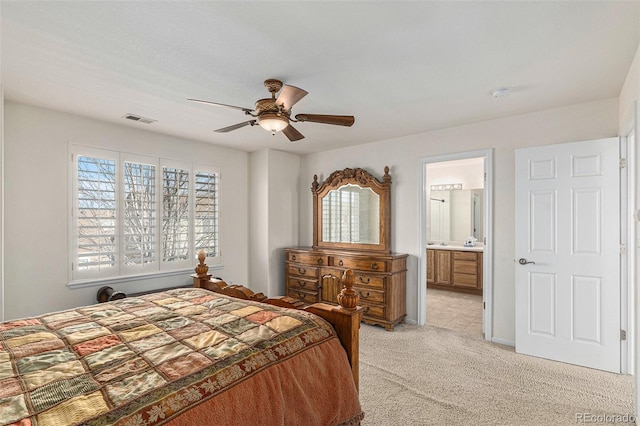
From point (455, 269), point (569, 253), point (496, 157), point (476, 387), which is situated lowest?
point (476, 387)

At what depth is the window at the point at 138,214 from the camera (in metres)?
3.57

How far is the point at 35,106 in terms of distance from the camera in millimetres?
3230

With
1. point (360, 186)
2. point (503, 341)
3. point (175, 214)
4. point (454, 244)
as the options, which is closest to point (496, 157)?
point (360, 186)

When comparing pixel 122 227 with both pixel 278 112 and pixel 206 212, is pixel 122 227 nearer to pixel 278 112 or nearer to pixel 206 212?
pixel 206 212

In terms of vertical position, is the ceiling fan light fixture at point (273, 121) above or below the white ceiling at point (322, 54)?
below

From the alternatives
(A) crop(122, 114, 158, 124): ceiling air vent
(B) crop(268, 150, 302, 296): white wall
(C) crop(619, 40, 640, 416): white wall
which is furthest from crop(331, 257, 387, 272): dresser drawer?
(A) crop(122, 114, 158, 124): ceiling air vent

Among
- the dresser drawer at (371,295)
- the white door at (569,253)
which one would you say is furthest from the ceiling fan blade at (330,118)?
the dresser drawer at (371,295)

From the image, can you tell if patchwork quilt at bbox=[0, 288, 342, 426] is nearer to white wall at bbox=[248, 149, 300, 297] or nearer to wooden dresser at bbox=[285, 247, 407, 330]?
wooden dresser at bbox=[285, 247, 407, 330]

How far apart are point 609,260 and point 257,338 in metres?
3.21

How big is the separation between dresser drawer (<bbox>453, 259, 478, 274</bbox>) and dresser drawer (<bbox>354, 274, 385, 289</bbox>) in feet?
8.99

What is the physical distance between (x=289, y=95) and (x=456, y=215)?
5609 millimetres

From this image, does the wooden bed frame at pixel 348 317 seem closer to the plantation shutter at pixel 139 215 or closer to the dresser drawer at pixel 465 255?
the plantation shutter at pixel 139 215

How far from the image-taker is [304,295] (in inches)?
191

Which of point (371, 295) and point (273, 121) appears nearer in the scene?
point (273, 121)
